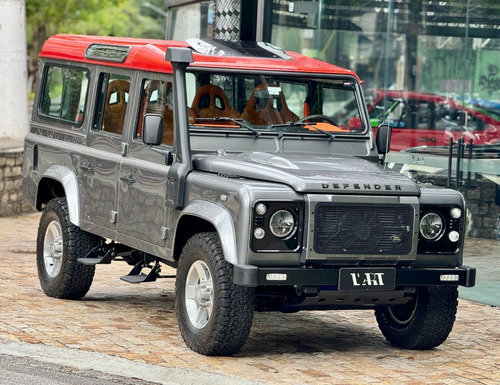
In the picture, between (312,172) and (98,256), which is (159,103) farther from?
(98,256)

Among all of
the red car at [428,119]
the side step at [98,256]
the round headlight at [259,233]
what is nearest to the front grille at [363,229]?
the round headlight at [259,233]

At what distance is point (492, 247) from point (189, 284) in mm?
4027

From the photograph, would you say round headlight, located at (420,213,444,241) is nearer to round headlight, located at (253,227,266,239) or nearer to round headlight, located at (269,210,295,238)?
round headlight, located at (269,210,295,238)

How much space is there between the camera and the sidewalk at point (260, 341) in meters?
8.20

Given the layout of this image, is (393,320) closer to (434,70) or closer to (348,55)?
(434,70)

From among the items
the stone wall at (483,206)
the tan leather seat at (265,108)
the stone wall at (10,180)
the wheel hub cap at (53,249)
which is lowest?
the stone wall at (10,180)

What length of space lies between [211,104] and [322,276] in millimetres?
1843

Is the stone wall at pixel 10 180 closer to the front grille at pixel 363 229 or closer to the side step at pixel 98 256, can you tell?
the side step at pixel 98 256

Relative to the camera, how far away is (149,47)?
32.0 ft

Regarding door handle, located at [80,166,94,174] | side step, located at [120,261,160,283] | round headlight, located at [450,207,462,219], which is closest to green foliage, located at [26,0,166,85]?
door handle, located at [80,166,94,174]

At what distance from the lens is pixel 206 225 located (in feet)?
28.9

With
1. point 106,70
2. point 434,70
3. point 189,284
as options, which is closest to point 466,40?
point 434,70

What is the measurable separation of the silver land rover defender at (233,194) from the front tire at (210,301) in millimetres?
11

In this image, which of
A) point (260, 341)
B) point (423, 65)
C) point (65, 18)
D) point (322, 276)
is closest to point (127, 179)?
point (260, 341)
